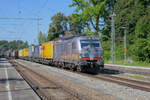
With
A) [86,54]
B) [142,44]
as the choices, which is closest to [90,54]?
[86,54]

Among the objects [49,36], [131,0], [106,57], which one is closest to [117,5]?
[131,0]

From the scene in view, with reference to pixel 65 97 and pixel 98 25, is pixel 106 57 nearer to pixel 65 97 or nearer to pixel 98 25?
pixel 98 25

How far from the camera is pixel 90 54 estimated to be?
18.2 m

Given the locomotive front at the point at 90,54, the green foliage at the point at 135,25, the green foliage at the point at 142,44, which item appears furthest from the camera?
the green foliage at the point at 135,25

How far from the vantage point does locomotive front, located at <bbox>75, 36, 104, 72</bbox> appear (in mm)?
17913

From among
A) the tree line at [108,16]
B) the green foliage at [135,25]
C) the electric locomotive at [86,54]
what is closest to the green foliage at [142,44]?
the green foliage at [135,25]

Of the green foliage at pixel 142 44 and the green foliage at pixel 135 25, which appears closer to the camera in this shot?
the green foliage at pixel 142 44

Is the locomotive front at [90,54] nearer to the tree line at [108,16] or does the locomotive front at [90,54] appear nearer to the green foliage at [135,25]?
the green foliage at [135,25]

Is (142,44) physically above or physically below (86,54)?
above

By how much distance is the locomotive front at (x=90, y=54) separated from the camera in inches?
705

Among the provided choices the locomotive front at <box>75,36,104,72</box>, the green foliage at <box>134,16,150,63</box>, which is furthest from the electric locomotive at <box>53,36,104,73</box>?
the green foliage at <box>134,16,150,63</box>

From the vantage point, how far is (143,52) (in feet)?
105

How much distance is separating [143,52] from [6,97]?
2654 cm

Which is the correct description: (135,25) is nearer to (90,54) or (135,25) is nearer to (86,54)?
(90,54)
